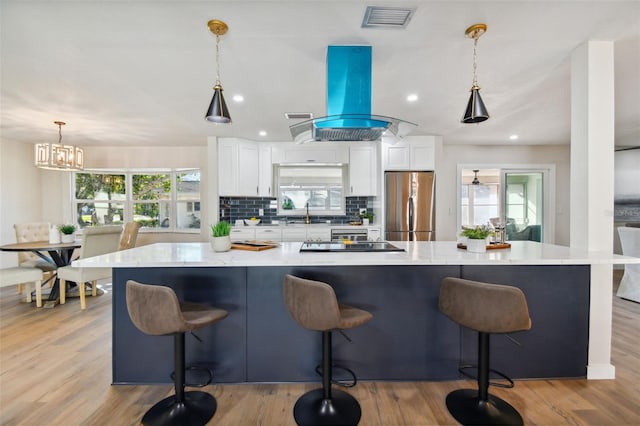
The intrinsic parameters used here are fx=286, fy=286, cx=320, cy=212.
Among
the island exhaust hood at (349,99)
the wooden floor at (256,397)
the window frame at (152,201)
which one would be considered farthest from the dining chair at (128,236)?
the island exhaust hood at (349,99)

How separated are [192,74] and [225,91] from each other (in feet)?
1.29

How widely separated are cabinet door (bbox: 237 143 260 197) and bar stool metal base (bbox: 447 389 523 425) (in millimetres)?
3975

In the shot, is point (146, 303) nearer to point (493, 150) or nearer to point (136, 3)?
point (136, 3)

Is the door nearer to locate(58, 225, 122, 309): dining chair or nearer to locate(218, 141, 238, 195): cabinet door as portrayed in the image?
locate(218, 141, 238, 195): cabinet door

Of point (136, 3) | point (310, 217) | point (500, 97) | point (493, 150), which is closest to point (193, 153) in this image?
point (310, 217)

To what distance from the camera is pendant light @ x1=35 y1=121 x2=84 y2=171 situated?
11.5ft

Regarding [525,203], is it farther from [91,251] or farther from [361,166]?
[91,251]

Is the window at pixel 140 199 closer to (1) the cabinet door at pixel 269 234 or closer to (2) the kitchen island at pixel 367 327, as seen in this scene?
(1) the cabinet door at pixel 269 234

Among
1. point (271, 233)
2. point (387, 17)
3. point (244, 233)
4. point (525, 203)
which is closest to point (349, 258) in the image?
point (387, 17)

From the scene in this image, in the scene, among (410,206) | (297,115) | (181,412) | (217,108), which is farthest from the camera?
(410,206)

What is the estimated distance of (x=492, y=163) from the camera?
17.8ft

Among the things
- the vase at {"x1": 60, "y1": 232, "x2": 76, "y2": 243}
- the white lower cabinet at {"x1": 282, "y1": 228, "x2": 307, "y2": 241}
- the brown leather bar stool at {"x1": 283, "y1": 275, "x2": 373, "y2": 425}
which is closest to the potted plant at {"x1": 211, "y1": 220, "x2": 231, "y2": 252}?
the brown leather bar stool at {"x1": 283, "y1": 275, "x2": 373, "y2": 425}

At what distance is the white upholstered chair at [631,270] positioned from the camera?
351cm

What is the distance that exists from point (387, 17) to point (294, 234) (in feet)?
11.1
